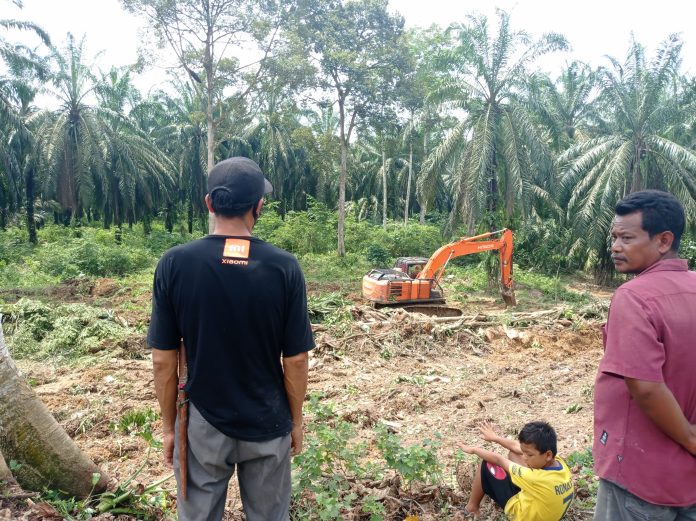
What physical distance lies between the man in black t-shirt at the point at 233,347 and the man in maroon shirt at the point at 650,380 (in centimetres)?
124

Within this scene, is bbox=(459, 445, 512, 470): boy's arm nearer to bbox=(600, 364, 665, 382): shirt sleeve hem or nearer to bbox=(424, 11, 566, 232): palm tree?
bbox=(600, 364, 665, 382): shirt sleeve hem

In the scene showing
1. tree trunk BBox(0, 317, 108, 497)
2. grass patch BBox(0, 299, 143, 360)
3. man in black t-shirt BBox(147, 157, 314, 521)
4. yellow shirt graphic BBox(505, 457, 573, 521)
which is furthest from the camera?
grass patch BBox(0, 299, 143, 360)

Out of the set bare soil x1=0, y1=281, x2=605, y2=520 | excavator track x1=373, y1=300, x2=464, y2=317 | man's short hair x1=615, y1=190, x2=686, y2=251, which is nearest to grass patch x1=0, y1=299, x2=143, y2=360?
bare soil x1=0, y1=281, x2=605, y2=520

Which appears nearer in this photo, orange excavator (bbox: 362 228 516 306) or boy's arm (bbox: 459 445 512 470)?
boy's arm (bbox: 459 445 512 470)

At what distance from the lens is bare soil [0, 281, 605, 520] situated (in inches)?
197

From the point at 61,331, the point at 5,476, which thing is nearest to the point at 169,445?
the point at 5,476

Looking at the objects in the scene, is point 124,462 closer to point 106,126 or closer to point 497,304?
point 497,304

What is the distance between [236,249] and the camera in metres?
2.18

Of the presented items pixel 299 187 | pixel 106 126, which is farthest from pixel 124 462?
pixel 299 187

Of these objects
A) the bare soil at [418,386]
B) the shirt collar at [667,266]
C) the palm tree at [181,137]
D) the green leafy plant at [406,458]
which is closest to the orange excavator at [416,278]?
the bare soil at [418,386]

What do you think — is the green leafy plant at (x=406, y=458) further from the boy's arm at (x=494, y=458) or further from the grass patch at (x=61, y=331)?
the grass patch at (x=61, y=331)

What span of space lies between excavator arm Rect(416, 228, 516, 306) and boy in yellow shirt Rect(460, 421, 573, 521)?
387 inches

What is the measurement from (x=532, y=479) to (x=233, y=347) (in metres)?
2.06

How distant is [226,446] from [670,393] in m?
1.72
